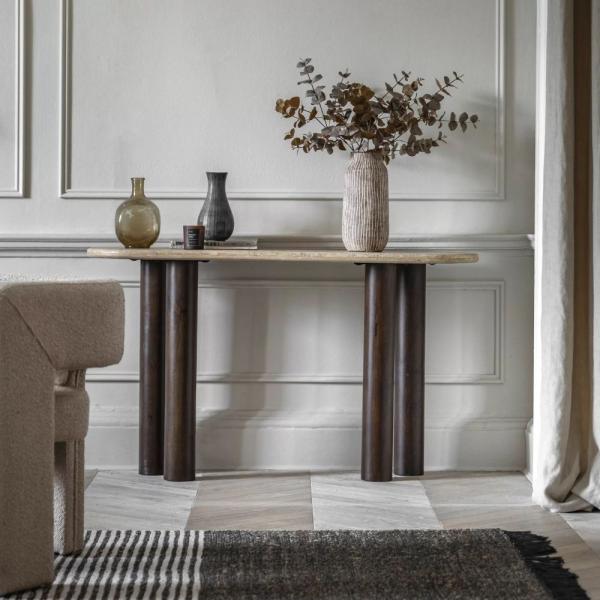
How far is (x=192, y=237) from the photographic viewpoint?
9.23 ft

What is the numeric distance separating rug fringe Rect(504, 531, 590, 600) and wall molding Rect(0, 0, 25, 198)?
193cm

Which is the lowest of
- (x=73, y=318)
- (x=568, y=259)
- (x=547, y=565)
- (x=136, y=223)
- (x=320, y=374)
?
(x=547, y=565)

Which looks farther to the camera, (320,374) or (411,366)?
(320,374)

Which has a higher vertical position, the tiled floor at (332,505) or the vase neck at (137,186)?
the vase neck at (137,186)

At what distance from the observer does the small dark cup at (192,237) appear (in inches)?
111

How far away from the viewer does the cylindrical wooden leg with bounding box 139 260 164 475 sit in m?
2.92

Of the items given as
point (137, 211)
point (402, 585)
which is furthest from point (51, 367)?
point (137, 211)

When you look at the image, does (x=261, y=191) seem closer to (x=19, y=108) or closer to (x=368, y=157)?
(x=368, y=157)

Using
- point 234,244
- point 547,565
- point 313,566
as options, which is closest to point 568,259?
point 547,565

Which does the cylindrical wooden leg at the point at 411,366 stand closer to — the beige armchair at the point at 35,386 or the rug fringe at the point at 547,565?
the rug fringe at the point at 547,565

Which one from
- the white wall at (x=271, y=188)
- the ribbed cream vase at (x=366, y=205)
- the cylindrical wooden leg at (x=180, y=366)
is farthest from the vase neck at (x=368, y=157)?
the cylindrical wooden leg at (x=180, y=366)

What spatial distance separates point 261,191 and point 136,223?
0.47 m

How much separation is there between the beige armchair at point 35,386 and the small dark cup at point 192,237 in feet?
2.63

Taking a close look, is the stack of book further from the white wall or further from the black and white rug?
the black and white rug
